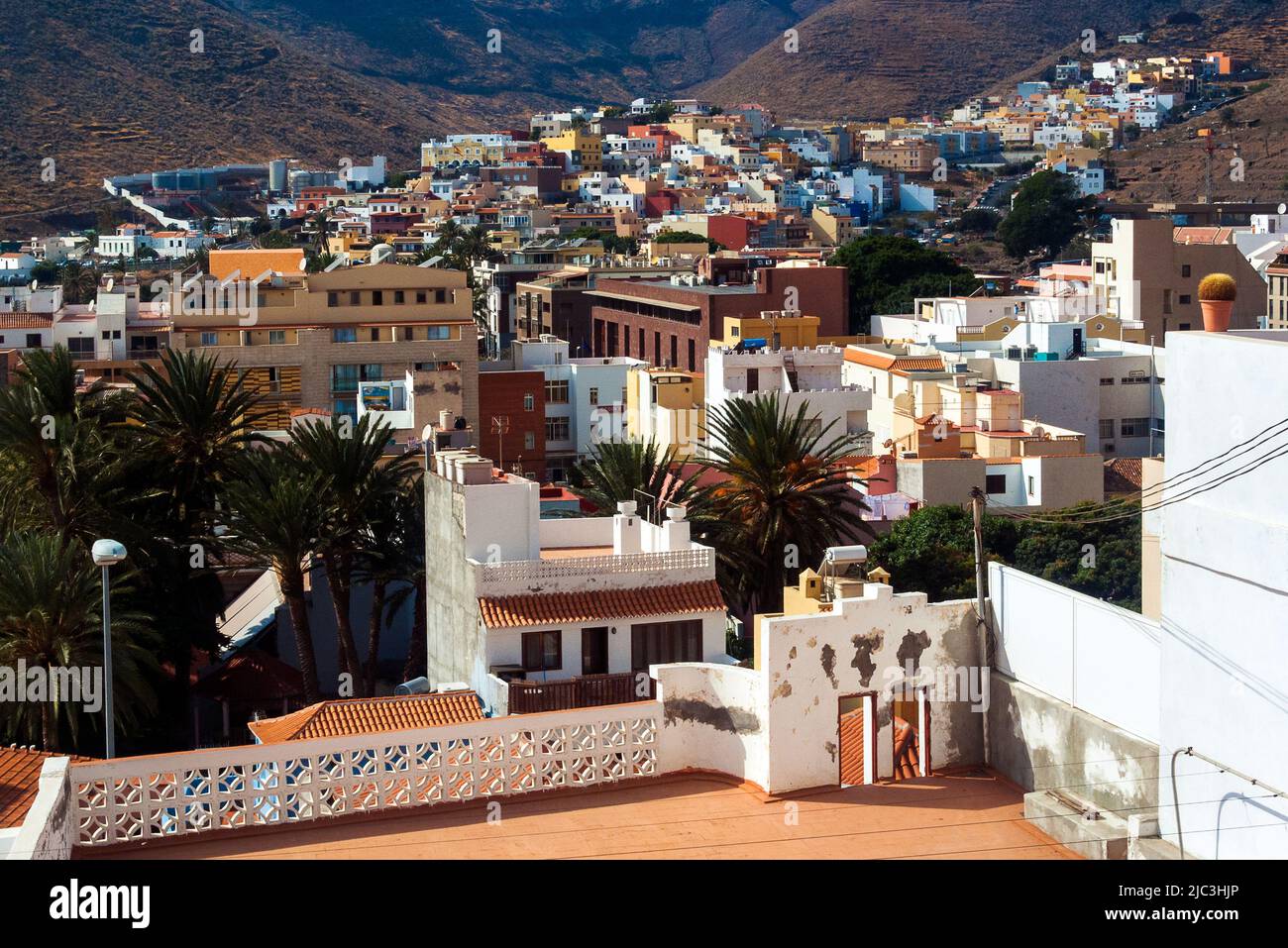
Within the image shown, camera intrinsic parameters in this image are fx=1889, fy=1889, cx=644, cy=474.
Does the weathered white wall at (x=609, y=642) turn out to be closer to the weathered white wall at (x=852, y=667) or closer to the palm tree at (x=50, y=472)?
the weathered white wall at (x=852, y=667)

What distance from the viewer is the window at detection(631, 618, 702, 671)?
20.1m

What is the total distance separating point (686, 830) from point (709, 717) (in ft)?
4.78

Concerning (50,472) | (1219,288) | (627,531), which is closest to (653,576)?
(627,531)

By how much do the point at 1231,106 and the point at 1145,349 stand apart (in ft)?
473

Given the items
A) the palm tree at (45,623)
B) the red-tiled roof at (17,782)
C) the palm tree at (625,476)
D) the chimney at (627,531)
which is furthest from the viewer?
the palm tree at (625,476)

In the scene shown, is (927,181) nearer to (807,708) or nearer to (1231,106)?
(1231,106)

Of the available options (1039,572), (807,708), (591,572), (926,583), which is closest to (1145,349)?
(1039,572)

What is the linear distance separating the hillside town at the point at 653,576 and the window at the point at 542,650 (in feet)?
0.10

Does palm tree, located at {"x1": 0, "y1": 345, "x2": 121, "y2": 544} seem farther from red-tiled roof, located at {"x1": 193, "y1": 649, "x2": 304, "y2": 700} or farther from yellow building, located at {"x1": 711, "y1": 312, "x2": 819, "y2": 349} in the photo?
yellow building, located at {"x1": 711, "y1": 312, "x2": 819, "y2": 349}

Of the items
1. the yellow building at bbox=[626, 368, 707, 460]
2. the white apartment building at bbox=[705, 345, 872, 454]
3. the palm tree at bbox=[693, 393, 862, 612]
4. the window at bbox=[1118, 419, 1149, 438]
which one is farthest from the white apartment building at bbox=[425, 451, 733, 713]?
the window at bbox=[1118, 419, 1149, 438]

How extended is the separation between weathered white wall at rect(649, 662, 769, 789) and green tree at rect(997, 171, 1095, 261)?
11986 centimetres

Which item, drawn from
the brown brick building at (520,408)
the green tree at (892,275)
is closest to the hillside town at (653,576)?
the brown brick building at (520,408)

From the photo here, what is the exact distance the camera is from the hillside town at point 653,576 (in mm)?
12375

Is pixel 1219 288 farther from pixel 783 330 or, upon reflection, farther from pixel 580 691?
pixel 783 330
